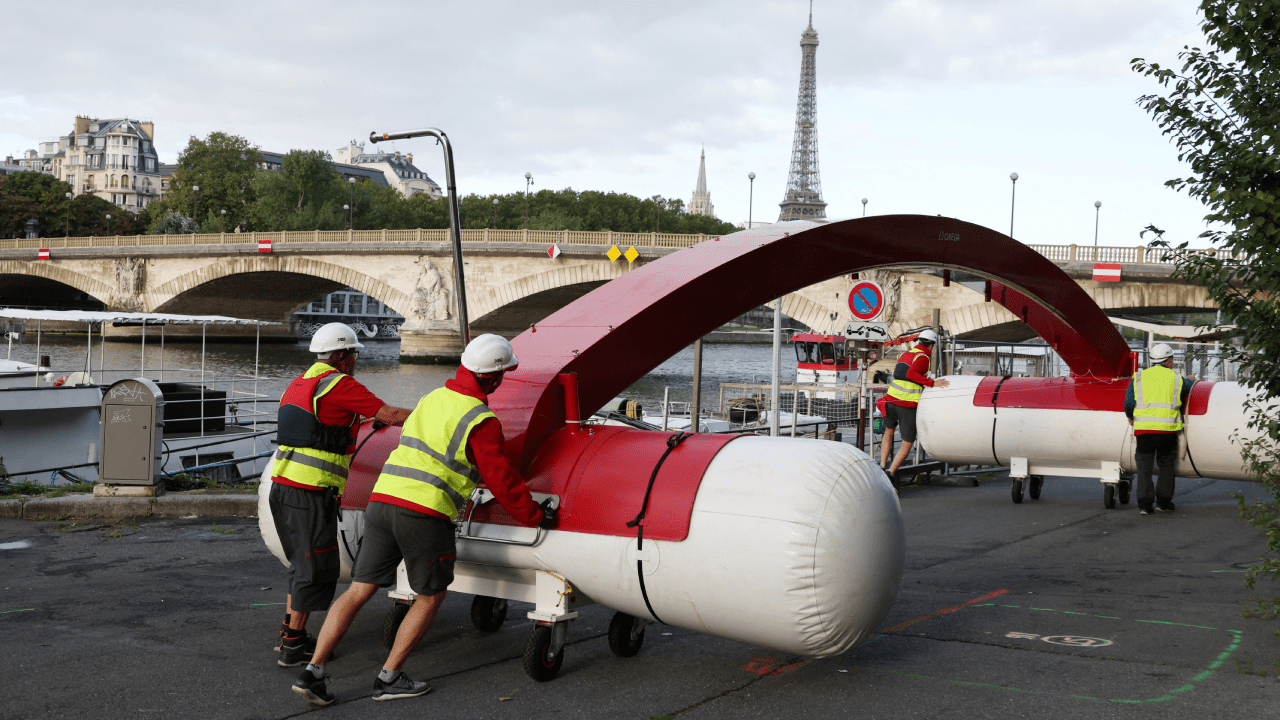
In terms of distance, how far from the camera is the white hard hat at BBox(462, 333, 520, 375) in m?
5.00

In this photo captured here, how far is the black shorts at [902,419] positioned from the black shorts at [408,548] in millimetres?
7734

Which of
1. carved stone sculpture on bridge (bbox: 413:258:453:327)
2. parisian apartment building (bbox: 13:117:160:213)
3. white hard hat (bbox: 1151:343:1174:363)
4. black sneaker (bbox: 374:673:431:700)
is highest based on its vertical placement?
parisian apartment building (bbox: 13:117:160:213)

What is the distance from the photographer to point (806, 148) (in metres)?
147

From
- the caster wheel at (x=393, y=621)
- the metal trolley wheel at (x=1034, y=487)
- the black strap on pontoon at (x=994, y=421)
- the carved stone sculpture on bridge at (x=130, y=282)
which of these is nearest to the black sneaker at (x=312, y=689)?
the caster wheel at (x=393, y=621)

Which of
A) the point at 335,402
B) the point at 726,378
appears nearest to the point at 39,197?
the point at 726,378

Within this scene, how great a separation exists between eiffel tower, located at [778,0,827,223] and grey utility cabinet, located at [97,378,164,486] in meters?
136

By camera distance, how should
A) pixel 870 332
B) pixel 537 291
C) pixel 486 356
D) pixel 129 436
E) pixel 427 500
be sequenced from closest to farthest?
1. pixel 427 500
2. pixel 486 356
3. pixel 129 436
4. pixel 870 332
5. pixel 537 291

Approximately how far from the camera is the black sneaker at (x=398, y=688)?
4766 millimetres

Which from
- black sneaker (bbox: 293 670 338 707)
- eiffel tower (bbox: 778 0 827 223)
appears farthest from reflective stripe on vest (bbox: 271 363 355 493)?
eiffel tower (bbox: 778 0 827 223)

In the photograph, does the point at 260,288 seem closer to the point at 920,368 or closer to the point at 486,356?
the point at 920,368

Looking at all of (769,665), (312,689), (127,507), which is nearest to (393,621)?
(312,689)

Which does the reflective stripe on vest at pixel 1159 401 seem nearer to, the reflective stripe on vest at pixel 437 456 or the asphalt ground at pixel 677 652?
the asphalt ground at pixel 677 652

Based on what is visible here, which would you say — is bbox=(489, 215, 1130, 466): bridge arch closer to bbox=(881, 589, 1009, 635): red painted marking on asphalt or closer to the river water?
bbox=(881, 589, 1009, 635): red painted marking on asphalt

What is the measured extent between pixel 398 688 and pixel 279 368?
42170 millimetres
